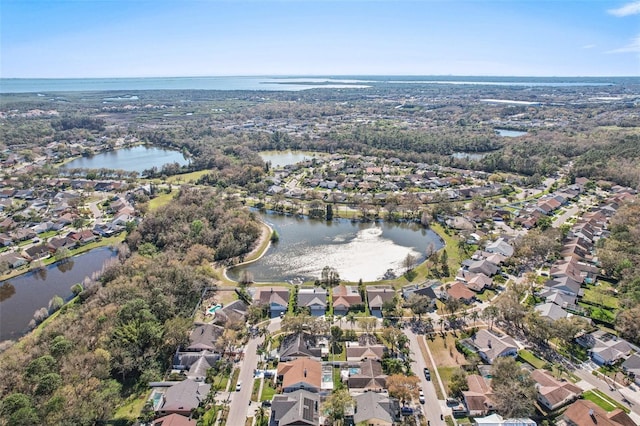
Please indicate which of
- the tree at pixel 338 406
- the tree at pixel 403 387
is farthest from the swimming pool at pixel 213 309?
the tree at pixel 403 387

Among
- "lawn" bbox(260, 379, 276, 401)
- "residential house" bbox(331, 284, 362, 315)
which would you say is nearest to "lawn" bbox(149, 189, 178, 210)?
"residential house" bbox(331, 284, 362, 315)

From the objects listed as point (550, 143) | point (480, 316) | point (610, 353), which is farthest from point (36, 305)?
point (550, 143)

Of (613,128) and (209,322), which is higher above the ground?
(613,128)

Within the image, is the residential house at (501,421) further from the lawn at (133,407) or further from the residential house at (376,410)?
the lawn at (133,407)

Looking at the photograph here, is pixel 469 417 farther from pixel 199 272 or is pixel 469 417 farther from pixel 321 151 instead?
pixel 321 151

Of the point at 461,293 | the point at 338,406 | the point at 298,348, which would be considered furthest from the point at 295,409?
the point at 461,293

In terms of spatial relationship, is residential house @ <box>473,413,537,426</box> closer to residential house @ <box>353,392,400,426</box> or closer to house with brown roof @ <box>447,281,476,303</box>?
residential house @ <box>353,392,400,426</box>

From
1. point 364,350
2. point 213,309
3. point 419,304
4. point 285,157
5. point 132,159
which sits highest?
point 285,157

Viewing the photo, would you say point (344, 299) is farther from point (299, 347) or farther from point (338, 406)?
point (338, 406)
